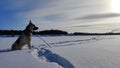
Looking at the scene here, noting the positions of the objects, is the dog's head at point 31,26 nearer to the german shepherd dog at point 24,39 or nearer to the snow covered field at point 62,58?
the german shepherd dog at point 24,39

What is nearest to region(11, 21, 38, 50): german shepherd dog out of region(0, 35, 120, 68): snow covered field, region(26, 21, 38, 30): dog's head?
region(26, 21, 38, 30): dog's head

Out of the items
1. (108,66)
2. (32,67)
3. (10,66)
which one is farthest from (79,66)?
(10,66)

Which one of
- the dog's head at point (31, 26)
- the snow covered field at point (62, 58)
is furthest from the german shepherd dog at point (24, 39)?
the snow covered field at point (62, 58)

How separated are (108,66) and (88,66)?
432 millimetres

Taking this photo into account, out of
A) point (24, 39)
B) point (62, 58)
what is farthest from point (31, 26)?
point (62, 58)

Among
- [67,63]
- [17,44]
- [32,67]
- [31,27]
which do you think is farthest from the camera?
[31,27]

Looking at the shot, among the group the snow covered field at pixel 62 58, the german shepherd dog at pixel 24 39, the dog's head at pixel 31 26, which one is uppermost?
the dog's head at pixel 31 26

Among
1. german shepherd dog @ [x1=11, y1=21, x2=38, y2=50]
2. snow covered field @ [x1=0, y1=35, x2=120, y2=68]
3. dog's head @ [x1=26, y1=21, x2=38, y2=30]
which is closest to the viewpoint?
snow covered field @ [x1=0, y1=35, x2=120, y2=68]

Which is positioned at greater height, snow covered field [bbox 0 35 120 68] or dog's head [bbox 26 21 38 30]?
dog's head [bbox 26 21 38 30]

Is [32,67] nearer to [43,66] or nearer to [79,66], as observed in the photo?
[43,66]

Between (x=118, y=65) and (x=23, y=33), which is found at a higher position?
(x=23, y=33)

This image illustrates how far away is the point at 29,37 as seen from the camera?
1038 cm

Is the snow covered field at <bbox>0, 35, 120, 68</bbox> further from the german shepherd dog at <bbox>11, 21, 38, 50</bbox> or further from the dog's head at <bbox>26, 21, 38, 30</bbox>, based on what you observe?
the dog's head at <bbox>26, 21, 38, 30</bbox>

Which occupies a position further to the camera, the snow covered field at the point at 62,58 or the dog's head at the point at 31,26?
the dog's head at the point at 31,26
